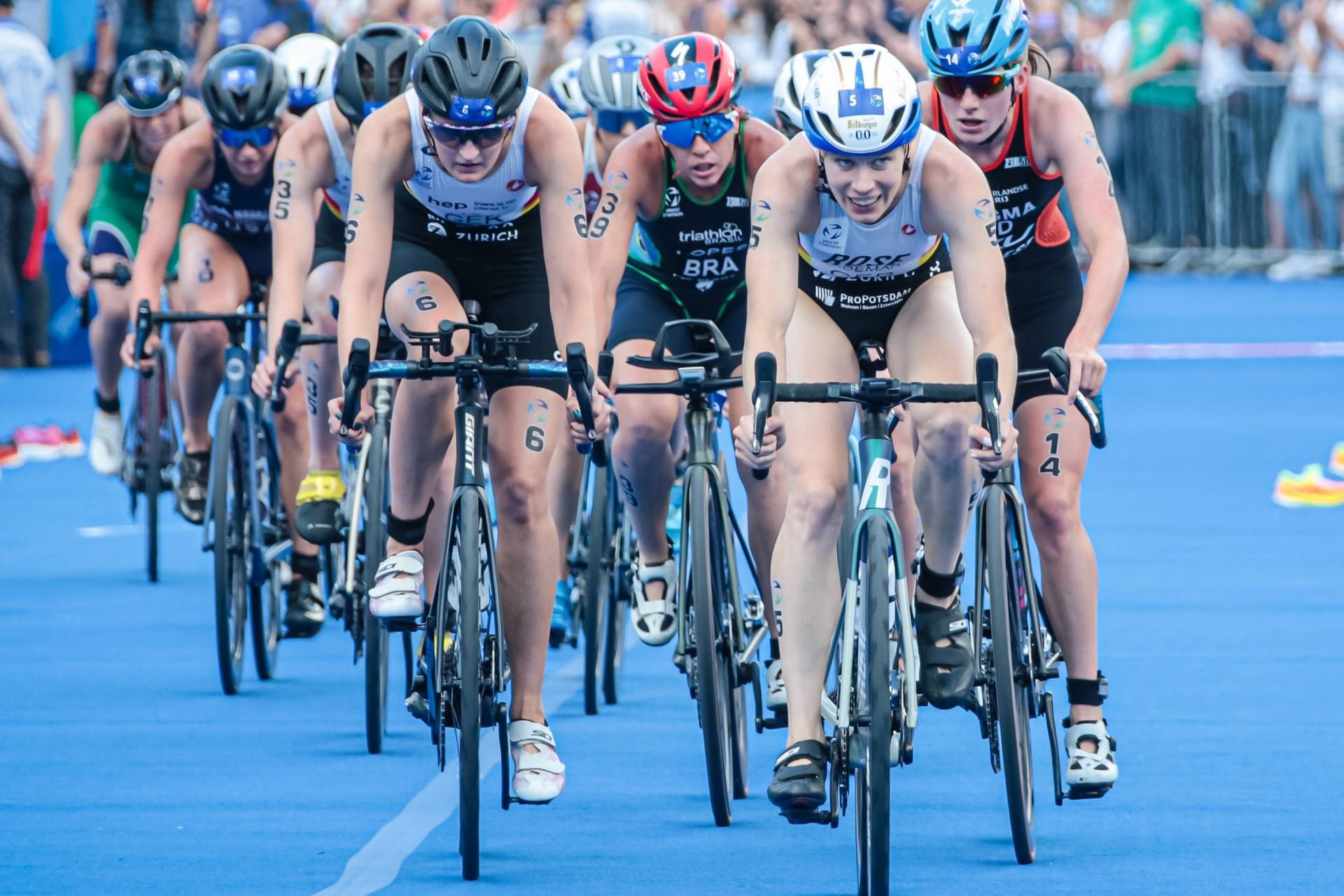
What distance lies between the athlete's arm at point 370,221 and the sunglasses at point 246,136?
9.39 ft

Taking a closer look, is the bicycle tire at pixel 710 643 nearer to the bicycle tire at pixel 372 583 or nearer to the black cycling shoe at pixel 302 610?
the bicycle tire at pixel 372 583

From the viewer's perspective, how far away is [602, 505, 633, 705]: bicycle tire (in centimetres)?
797

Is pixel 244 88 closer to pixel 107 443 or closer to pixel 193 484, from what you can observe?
pixel 193 484

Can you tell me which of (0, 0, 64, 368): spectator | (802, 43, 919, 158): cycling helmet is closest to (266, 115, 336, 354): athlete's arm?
(802, 43, 919, 158): cycling helmet

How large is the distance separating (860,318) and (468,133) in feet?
3.74

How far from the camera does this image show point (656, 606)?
755cm

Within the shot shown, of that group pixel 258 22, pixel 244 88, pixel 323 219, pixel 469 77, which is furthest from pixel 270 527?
pixel 258 22

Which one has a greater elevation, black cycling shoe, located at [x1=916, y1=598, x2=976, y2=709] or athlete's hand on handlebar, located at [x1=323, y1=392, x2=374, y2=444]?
athlete's hand on handlebar, located at [x1=323, y1=392, x2=374, y2=444]

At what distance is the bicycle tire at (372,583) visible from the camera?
Answer: 23.2ft

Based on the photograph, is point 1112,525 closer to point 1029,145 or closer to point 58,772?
point 1029,145

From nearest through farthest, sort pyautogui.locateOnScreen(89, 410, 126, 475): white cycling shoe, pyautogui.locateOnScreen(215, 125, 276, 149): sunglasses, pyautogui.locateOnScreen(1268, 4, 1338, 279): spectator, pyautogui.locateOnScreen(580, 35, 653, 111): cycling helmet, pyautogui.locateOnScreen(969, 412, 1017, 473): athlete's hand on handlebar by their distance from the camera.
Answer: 1. pyautogui.locateOnScreen(969, 412, 1017, 473): athlete's hand on handlebar
2. pyautogui.locateOnScreen(580, 35, 653, 111): cycling helmet
3. pyautogui.locateOnScreen(215, 125, 276, 149): sunglasses
4. pyautogui.locateOnScreen(89, 410, 126, 475): white cycling shoe
5. pyautogui.locateOnScreen(1268, 4, 1338, 279): spectator

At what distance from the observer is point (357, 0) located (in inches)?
904

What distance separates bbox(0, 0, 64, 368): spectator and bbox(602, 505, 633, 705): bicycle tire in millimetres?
8587

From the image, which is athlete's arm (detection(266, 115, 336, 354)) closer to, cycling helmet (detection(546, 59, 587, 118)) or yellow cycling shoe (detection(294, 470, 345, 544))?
yellow cycling shoe (detection(294, 470, 345, 544))
